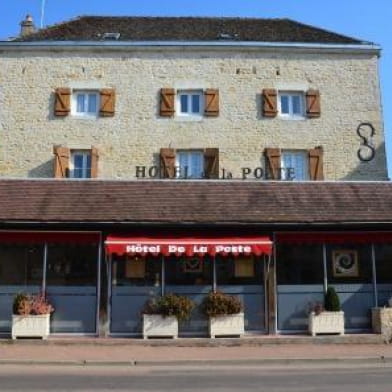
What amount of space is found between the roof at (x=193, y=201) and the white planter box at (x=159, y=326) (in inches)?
103

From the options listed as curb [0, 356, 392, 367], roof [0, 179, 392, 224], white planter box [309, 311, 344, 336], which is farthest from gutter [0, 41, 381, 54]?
curb [0, 356, 392, 367]

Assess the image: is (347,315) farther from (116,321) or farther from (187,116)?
(187,116)

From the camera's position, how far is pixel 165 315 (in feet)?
56.9

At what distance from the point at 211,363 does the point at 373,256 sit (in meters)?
7.07

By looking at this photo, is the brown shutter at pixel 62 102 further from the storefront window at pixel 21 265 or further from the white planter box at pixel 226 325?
the white planter box at pixel 226 325

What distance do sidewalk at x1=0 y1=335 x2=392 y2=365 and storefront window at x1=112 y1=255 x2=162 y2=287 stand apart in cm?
184

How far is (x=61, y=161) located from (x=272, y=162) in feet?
25.3

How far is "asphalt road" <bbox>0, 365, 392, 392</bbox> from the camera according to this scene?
1001 cm

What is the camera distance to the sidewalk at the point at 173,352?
13.8m

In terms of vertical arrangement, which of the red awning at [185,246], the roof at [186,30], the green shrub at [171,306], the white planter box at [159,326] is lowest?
the white planter box at [159,326]

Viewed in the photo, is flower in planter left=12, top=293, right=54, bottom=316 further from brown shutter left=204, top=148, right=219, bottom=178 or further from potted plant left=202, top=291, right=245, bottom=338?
brown shutter left=204, top=148, right=219, bottom=178

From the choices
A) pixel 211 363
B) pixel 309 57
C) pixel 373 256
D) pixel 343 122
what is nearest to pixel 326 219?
pixel 373 256

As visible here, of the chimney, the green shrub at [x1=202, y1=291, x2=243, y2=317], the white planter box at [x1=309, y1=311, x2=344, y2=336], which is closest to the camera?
the green shrub at [x1=202, y1=291, x2=243, y2=317]

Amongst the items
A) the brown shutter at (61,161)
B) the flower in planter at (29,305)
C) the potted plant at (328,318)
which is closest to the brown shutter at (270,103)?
the brown shutter at (61,161)
